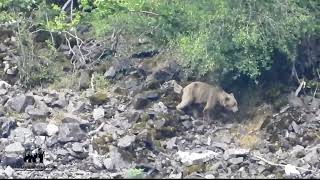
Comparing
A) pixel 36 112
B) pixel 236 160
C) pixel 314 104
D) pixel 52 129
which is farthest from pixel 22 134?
pixel 314 104

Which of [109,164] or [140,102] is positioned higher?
[140,102]

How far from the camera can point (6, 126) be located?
15.3 m

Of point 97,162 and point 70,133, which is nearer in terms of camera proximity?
point 97,162

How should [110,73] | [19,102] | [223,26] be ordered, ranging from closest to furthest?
[223,26]
[19,102]
[110,73]

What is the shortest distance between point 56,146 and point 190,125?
3.08 meters

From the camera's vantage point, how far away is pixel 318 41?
701 inches

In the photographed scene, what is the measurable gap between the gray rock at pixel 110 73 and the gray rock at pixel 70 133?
9.24ft

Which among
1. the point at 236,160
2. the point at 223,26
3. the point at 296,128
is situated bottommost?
the point at 236,160

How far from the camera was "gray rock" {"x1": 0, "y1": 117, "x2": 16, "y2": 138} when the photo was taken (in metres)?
15.2

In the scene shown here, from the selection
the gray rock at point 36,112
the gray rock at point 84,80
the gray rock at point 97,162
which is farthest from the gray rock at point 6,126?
the gray rock at point 84,80

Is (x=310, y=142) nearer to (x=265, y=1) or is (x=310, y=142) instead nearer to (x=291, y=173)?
(x=291, y=173)

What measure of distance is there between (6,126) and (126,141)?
8.20 ft

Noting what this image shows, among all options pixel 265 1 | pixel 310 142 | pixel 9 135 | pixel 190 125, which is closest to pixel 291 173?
pixel 310 142

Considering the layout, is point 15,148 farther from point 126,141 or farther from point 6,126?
point 126,141
